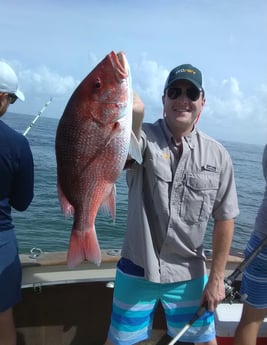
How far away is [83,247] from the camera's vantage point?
1700mm

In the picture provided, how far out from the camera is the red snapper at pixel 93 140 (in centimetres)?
155

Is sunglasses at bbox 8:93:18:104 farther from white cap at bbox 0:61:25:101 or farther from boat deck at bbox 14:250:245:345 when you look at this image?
boat deck at bbox 14:250:245:345

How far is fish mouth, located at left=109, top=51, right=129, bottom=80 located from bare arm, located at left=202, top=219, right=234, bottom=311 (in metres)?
1.33

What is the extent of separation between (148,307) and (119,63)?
5.14ft

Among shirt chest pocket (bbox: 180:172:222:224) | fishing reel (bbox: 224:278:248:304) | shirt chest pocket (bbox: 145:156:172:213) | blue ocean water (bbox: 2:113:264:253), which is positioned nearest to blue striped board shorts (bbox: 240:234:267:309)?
fishing reel (bbox: 224:278:248:304)

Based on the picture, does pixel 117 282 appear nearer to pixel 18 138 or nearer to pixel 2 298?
pixel 2 298

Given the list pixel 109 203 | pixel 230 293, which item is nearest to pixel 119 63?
pixel 109 203

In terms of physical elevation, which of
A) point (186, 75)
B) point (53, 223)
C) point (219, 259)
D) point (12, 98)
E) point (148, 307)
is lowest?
point (53, 223)

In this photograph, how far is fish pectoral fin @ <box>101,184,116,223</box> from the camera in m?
1.70

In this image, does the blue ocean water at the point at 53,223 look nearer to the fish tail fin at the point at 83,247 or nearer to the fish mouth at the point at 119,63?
the fish tail fin at the point at 83,247

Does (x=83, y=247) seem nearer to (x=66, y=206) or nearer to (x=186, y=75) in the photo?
(x=66, y=206)

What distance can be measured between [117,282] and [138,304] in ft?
0.60

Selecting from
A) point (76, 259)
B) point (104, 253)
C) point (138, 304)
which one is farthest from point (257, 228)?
point (76, 259)

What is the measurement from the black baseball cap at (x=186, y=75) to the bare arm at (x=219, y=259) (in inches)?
33.8
